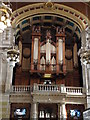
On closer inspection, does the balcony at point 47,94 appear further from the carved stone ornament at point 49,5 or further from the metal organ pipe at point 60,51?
the carved stone ornament at point 49,5

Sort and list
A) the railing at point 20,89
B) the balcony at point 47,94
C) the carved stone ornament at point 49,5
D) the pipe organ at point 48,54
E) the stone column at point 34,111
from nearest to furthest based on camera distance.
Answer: the stone column at point 34,111, the balcony at point 47,94, the railing at point 20,89, the pipe organ at point 48,54, the carved stone ornament at point 49,5

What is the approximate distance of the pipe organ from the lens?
1372cm

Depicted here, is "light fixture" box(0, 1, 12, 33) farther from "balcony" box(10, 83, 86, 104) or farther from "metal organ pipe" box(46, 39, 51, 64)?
"metal organ pipe" box(46, 39, 51, 64)

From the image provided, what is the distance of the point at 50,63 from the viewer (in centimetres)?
1388

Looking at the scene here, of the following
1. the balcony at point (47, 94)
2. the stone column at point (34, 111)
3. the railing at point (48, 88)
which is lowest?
the stone column at point (34, 111)

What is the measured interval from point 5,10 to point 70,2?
33.5 feet

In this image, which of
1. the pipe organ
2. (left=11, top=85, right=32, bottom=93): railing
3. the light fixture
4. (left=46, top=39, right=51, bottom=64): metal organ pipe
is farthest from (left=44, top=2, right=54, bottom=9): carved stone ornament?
the light fixture

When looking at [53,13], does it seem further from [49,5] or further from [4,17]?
[4,17]

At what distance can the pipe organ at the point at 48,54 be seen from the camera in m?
13.7

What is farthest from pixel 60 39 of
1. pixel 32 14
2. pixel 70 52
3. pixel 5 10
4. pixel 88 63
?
pixel 5 10

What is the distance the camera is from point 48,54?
1425 centimetres

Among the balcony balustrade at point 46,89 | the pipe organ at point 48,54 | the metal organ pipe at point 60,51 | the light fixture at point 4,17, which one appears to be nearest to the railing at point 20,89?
the balcony balustrade at point 46,89

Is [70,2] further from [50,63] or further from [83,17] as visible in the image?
[50,63]

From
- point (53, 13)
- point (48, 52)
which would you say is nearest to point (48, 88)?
point (48, 52)
